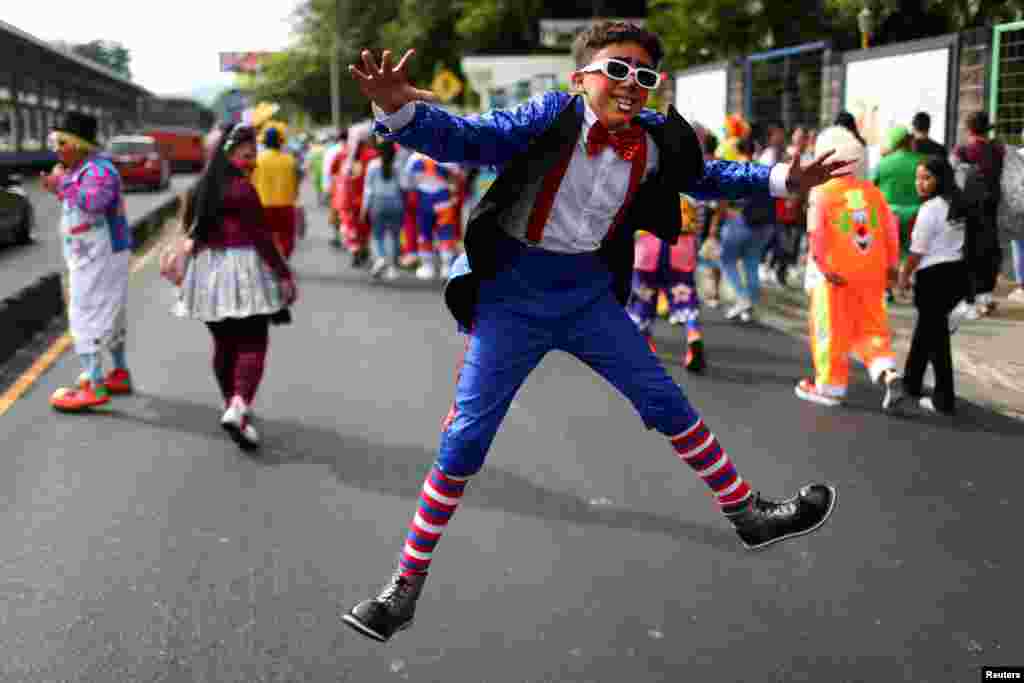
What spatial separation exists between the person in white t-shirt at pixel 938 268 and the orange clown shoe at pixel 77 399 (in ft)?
15.9

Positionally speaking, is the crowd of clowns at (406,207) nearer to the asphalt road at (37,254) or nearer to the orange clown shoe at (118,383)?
the asphalt road at (37,254)

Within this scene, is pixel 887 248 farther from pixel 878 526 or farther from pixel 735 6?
pixel 735 6

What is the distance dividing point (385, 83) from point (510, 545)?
2130mm

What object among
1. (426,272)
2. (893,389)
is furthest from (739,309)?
(426,272)

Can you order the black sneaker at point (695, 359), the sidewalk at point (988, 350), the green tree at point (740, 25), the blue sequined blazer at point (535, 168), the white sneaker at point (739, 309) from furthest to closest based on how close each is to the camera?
1. the green tree at point (740, 25)
2. the white sneaker at point (739, 309)
3. the black sneaker at point (695, 359)
4. the sidewalk at point (988, 350)
5. the blue sequined blazer at point (535, 168)

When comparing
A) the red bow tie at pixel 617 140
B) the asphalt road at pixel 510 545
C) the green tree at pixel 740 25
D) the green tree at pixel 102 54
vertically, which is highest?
the green tree at pixel 740 25

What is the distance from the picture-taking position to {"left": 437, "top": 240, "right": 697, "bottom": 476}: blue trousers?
11.9 ft

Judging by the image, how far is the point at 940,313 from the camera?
271 inches

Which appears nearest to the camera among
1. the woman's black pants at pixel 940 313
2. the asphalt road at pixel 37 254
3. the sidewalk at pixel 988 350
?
the sidewalk at pixel 988 350

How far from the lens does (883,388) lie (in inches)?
306

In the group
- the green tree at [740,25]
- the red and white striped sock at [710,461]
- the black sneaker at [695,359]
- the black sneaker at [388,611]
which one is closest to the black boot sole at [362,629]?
the black sneaker at [388,611]

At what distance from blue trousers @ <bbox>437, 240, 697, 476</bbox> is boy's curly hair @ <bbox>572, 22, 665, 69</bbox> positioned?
621 millimetres

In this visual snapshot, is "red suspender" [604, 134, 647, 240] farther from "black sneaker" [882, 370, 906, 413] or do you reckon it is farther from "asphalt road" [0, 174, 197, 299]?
"asphalt road" [0, 174, 197, 299]

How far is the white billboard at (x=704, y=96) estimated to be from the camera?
18031 millimetres
